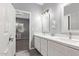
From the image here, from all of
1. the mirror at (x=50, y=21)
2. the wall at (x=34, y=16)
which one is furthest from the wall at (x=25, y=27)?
the mirror at (x=50, y=21)

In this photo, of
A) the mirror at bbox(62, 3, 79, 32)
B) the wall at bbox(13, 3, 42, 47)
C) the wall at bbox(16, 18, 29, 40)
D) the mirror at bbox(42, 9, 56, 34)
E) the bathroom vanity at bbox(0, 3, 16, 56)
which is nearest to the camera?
the bathroom vanity at bbox(0, 3, 16, 56)

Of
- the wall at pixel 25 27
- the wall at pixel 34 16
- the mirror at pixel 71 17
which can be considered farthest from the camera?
the wall at pixel 25 27

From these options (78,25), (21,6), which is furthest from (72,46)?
(21,6)

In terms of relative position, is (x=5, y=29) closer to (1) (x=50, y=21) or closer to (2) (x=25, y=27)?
(1) (x=50, y=21)

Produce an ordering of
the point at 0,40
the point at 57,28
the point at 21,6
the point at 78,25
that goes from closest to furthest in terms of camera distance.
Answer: the point at 0,40 < the point at 78,25 < the point at 57,28 < the point at 21,6

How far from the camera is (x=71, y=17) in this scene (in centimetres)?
180

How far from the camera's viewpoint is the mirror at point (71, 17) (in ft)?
5.41

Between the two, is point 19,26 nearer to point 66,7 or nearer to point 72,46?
point 66,7

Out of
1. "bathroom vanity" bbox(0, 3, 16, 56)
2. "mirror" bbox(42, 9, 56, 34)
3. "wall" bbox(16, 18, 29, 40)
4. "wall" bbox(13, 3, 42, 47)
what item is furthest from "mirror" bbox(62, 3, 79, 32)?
"wall" bbox(16, 18, 29, 40)

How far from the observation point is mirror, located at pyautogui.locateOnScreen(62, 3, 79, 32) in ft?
5.41

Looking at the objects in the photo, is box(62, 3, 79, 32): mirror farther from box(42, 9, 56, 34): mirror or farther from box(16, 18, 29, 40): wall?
box(16, 18, 29, 40): wall

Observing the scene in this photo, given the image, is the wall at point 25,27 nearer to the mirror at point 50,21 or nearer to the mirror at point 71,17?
the mirror at point 50,21

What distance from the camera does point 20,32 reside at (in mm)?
5059

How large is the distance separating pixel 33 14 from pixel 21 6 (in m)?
0.70
